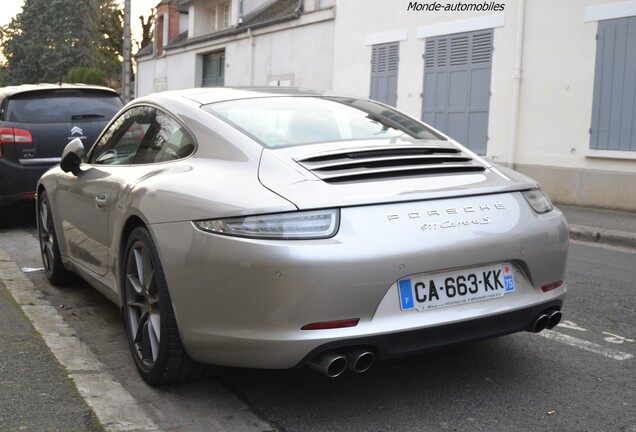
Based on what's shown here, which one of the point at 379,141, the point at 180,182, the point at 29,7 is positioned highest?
the point at 29,7

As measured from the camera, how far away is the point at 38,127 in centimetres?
838

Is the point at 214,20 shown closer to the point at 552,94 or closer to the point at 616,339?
the point at 552,94

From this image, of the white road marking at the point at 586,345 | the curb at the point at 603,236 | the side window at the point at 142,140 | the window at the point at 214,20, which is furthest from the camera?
the window at the point at 214,20

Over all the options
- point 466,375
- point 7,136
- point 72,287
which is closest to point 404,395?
point 466,375

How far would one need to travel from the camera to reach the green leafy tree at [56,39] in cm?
5450

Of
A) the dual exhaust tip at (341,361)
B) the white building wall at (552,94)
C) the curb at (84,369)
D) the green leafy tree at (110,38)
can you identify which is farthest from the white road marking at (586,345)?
the green leafy tree at (110,38)

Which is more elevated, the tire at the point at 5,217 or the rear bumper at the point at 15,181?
the rear bumper at the point at 15,181

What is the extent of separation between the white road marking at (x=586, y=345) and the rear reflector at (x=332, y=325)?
177 centimetres

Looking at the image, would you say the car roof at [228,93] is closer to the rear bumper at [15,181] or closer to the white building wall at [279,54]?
the rear bumper at [15,181]

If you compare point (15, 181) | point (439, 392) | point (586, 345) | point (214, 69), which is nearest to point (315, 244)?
point (439, 392)

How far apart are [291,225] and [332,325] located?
41cm

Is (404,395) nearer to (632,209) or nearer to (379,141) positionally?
(379,141)

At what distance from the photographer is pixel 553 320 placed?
11.0 ft

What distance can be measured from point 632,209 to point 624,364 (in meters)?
8.05
